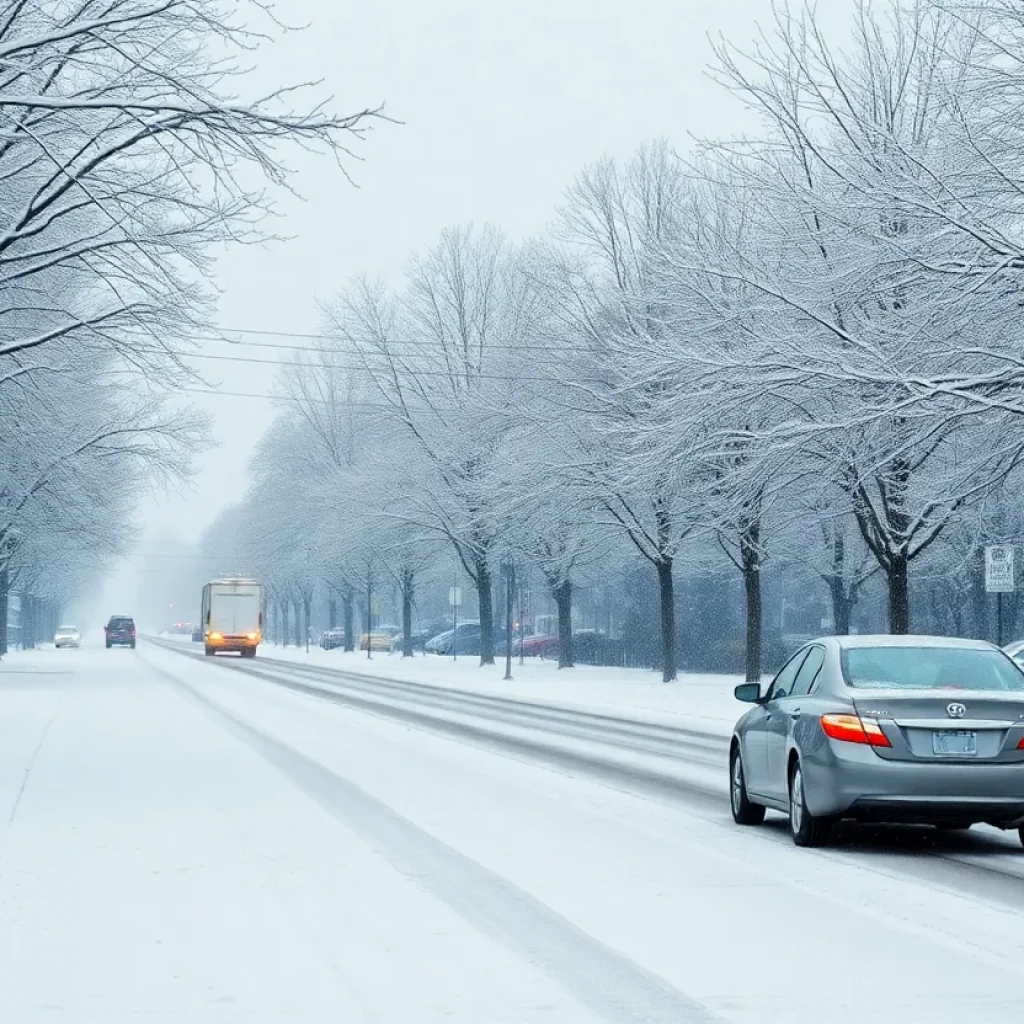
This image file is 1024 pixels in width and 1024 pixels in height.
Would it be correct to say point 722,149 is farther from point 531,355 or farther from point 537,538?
point 537,538

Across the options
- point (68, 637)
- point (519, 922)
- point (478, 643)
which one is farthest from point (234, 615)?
point (519, 922)

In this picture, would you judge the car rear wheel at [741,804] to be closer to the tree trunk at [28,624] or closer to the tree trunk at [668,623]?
the tree trunk at [668,623]

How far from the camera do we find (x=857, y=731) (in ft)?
37.7

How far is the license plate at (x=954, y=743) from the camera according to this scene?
11406mm

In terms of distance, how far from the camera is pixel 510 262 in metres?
56.2

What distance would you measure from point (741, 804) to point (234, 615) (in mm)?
57719

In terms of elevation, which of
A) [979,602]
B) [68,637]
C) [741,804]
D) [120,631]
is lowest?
[741,804]

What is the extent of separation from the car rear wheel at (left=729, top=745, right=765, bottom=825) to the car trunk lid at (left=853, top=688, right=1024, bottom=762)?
206cm

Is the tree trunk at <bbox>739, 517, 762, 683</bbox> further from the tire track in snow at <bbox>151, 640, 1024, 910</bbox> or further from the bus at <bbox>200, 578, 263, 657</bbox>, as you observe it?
the bus at <bbox>200, 578, 263, 657</bbox>

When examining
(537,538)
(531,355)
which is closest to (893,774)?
(531,355)

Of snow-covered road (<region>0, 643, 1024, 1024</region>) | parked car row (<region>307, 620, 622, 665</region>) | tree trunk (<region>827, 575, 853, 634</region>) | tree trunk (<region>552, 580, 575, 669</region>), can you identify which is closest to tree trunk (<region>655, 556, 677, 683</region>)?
tree trunk (<region>827, 575, 853, 634</region>)

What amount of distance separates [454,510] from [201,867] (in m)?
42.2

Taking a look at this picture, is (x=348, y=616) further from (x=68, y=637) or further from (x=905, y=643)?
(x=905, y=643)

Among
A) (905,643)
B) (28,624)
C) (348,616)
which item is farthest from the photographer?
(28,624)
